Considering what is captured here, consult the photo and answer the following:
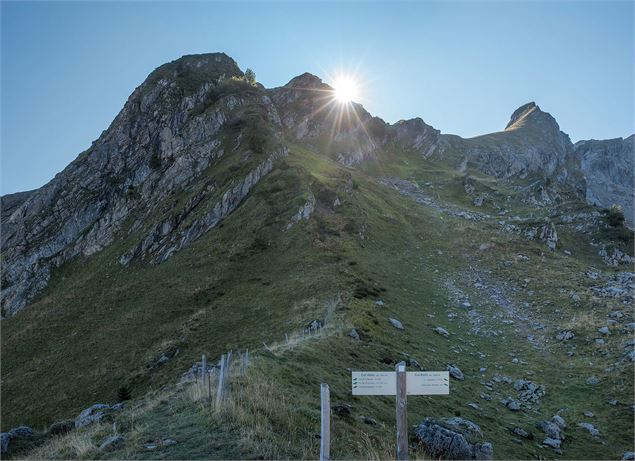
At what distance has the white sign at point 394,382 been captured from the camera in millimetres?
10375

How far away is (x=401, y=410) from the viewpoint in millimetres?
10727

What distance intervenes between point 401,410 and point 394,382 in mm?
770

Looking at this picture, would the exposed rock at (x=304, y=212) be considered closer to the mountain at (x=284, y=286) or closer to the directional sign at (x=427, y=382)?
the mountain at (x=284, y=286)

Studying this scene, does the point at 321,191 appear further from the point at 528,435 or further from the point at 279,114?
the point at 279,114

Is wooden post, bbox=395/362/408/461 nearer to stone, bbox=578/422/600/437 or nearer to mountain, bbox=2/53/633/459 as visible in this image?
mountain, bbox=2/53/633/459

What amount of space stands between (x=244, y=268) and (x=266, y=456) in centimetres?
4084

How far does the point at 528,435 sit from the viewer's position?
1925cm

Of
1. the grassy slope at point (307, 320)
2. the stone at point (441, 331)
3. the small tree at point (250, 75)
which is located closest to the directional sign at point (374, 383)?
the grassy slope at point (307, 320)

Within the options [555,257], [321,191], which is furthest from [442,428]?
[321,191]

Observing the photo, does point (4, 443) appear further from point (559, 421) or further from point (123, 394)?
point (559, 421)

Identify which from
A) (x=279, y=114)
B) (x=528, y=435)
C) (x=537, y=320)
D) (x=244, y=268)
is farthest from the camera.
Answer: (x=279, y=114)

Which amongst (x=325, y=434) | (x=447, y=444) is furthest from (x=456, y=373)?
(x=325, y=434)

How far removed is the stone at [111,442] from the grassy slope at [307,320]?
13.0 inches

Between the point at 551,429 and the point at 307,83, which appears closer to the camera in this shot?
the point at 551,429
